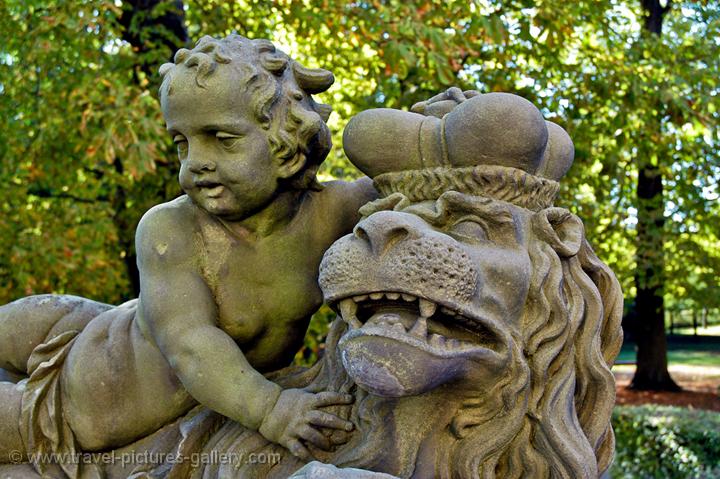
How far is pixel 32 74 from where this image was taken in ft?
25.4

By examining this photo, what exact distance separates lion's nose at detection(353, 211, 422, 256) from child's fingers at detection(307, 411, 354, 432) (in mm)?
468

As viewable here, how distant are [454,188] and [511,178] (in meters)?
0.14

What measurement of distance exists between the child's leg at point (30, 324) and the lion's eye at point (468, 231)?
1291 millimetres

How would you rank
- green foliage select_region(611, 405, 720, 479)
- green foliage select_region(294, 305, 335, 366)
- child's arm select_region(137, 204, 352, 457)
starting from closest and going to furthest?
1. child's arm select_region(137, 204, 352, 457)
2. green foliage select_region(294, 305, 335, 366)
3. green foliage select_region(611, 405, 720, 479)

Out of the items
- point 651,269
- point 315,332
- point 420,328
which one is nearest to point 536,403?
point 420,328

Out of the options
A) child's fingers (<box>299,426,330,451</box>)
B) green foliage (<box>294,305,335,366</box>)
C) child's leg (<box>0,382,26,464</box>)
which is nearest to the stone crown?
child's fingers (<box>299,426,330,451</box>)

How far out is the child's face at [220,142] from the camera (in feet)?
7.20

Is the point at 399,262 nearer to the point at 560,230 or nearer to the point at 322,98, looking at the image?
the point at 560,230

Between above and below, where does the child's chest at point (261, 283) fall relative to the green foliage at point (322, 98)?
below

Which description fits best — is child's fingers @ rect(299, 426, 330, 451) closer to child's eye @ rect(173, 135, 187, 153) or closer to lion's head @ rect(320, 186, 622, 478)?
lion's head @ rect(320, 186, 622, 478)

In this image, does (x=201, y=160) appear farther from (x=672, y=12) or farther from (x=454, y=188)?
(x=672, y=12)

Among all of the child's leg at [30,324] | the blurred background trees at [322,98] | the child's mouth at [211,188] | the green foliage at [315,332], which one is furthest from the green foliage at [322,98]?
the child's mouth at [211,188]

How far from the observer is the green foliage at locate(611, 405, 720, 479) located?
322 inches

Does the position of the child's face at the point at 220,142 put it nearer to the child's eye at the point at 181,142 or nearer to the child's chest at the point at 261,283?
the child's eye at the point at 181,142
